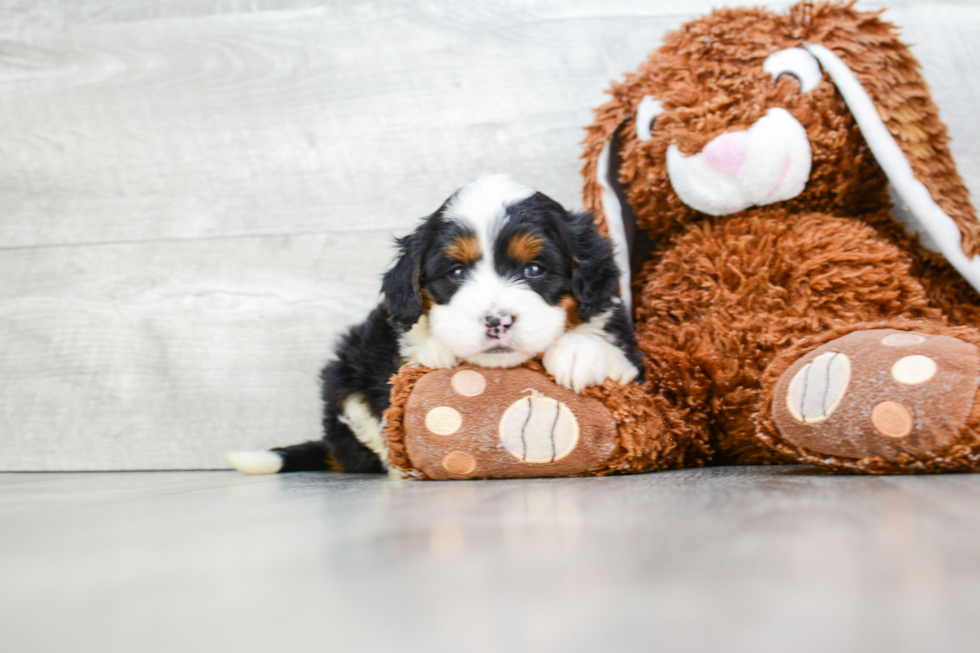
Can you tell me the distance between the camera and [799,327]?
1.38 metres

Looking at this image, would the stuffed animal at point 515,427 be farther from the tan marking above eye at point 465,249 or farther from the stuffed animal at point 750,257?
the tan marking above eye at point 465,249

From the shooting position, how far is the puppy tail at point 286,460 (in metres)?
1.68

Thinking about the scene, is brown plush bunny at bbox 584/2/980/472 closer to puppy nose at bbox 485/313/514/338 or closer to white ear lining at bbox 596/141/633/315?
white ear lining at bbox 596/141/633/315

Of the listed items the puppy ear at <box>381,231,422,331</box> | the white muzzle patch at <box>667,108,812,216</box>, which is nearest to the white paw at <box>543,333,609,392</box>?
the puppy ear at <box>381,231,422,331</box>

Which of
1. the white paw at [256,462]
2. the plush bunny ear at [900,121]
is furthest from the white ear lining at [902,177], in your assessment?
the white paw at [256,462]

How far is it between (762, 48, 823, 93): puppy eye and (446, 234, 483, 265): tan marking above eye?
0.75 m

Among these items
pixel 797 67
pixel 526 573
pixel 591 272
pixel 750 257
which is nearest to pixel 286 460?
pixel 591 272

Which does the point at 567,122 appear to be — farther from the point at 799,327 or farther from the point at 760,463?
the point at 760,463

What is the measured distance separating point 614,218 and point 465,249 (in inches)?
19.4

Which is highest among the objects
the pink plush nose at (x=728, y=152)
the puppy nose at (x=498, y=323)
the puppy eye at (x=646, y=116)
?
the puppy eye at (x=646, y=116)

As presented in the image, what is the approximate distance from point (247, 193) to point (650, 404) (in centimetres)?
140

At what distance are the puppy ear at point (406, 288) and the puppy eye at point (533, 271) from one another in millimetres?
201

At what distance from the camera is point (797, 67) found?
4.86 ft

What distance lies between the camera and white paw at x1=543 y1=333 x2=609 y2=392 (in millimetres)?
1244
